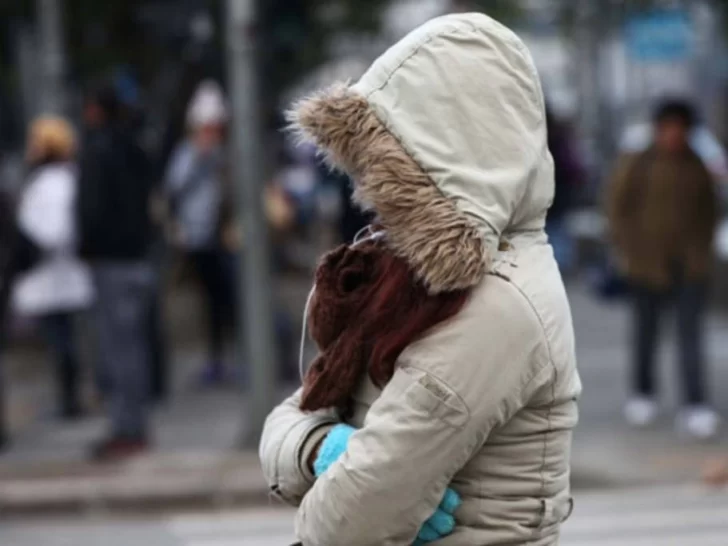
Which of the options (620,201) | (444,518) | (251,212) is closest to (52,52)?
(251,212)

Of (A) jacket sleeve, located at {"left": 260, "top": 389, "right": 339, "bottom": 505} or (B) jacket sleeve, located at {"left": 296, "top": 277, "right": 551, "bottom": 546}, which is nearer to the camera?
(B) jacket sleeve, located at {"left": 296, "top": 277, "right": 551, "bottom": 546}

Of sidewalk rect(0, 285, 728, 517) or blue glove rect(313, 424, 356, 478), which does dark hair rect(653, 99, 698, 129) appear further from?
blue glove rect(313, 424, 356, 478)

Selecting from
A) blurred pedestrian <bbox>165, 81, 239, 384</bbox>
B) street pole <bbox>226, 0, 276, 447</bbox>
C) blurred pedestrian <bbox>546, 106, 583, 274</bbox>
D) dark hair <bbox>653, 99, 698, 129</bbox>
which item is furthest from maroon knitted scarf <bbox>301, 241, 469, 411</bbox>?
blurred pedestrian <bbox>165, 81, 239, 384</bbox>

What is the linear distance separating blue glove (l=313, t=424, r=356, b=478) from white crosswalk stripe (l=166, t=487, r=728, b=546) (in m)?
4.86

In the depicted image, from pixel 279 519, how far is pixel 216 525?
1.08ft

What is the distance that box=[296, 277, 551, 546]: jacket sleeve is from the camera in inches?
92.8

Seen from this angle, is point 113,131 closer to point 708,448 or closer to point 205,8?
point 205,8

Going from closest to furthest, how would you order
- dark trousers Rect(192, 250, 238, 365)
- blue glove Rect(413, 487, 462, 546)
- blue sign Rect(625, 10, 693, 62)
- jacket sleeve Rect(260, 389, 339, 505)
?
blue glove Rect(413, 487, 462, 546) < jacket sleeve Rect(260, 389, 339, 505) < dark trousers Rect(192, 250, 238, 365) < blue sign Rect(625, 10, 693, 62)

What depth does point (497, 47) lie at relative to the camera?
2.49 meters

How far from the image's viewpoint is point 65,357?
1038 cm

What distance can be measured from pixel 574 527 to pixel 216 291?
4.54m

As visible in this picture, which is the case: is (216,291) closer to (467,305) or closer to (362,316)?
(362,316)

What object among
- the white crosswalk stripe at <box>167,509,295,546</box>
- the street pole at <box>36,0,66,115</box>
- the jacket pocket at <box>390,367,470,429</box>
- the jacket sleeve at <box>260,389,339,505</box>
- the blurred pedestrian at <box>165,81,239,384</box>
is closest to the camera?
the jacket pocket at <box>390,367,470,429</box>

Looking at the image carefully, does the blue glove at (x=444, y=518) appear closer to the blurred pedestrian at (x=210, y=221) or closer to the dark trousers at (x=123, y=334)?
the dark trousers at (x=123, y=334)
